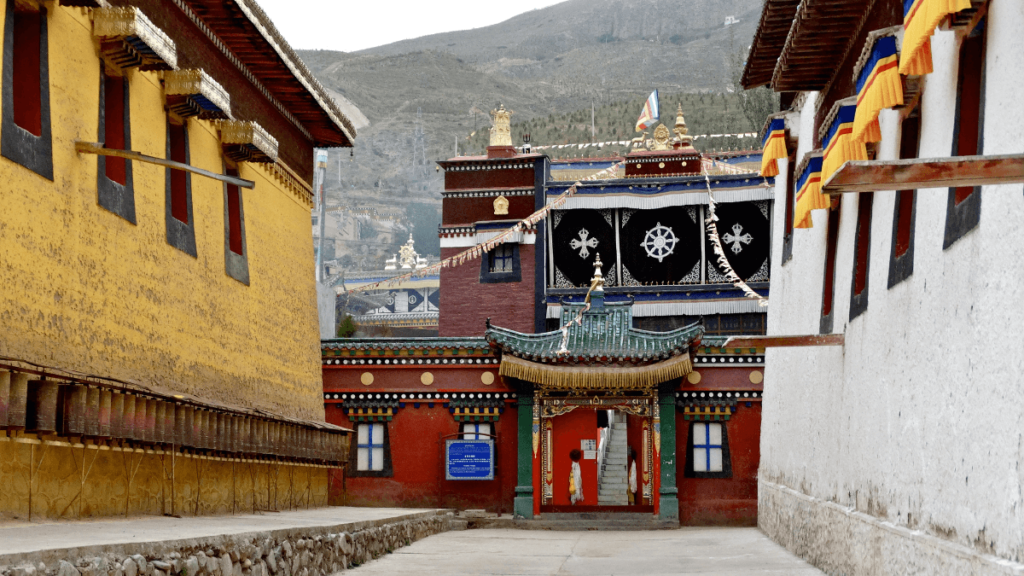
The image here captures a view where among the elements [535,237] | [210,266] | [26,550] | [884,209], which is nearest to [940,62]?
[884,209]

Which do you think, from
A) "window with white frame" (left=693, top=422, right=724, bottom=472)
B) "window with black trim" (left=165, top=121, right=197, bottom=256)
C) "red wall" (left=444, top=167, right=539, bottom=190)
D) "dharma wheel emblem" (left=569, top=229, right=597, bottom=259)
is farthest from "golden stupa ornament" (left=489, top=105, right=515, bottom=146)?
"window with black trim" (left=165, top=121, right=197, bottom=256)

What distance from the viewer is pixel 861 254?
988 cm

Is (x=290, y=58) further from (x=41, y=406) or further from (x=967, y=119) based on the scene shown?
(x=967, y=119)

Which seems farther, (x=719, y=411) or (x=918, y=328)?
(x=719, y=411)

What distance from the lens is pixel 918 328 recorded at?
7.48 meters

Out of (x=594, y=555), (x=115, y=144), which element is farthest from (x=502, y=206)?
(x=115, y=144)

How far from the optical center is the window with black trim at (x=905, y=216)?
7977mm

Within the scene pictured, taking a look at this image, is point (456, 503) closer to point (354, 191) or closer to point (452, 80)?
point (354, 191)

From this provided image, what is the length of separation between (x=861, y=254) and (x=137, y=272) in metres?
6.41

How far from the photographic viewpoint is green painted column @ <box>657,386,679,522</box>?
18.4m

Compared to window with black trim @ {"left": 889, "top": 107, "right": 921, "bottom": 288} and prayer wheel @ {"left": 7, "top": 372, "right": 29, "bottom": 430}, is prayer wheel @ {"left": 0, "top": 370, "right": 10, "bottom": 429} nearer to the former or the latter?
prayer wheel @ {"left": 7, "top": 372, "right": 29, "bottom": 430}

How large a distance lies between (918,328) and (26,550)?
5454 mm

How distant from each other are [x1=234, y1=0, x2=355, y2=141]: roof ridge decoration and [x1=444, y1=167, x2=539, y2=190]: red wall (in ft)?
→ 28.6

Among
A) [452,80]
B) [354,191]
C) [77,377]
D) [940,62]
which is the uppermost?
[452,80]
